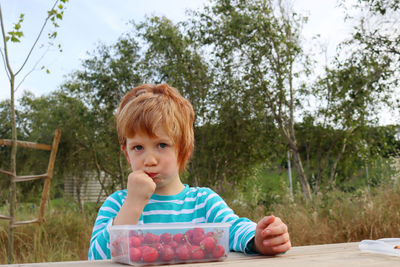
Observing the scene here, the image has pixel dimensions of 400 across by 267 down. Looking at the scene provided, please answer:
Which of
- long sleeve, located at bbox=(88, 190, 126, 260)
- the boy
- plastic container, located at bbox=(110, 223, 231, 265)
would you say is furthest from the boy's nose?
plastic container, located at bbox=(110, 223, 231, 265)

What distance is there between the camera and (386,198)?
5.30 metres

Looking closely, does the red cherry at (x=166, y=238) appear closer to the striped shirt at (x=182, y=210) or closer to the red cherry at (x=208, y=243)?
the red cherry at (x=208, y=243)

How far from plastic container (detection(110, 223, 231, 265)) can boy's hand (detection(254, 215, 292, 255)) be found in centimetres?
17

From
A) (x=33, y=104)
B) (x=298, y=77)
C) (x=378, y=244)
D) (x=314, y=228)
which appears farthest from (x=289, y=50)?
(x=33, y=104)

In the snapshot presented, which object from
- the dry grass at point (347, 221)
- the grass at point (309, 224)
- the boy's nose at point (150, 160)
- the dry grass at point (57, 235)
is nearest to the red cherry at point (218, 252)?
the boy's nose at point (150, 160)

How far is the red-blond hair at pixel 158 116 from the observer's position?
3.85 ft

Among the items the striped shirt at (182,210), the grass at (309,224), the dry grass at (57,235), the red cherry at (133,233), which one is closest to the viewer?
the red cherry at (133,233)

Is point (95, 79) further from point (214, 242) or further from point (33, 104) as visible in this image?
point (214, 242)

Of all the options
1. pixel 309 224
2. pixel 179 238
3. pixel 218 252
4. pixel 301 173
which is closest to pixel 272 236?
pixel 218 252

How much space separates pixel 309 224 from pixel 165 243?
433cm

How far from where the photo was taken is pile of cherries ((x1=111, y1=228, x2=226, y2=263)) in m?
0.81

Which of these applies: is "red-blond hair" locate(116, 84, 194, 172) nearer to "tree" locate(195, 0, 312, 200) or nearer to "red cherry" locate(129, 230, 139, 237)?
"red cherry" locate(129, 230, 139, 237)

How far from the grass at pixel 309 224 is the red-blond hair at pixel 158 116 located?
125 inches

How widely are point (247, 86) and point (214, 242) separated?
7848mm
